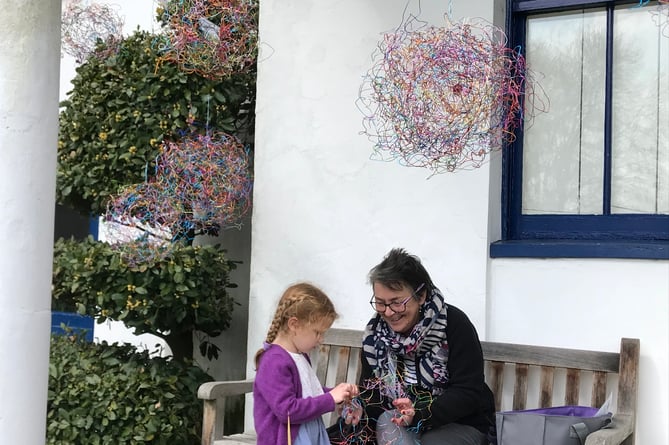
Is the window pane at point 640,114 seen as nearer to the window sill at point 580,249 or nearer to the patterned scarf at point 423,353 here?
the window sill at point 580,249

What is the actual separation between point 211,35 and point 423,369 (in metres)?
2.25

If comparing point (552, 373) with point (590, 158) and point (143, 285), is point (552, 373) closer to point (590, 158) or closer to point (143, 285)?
point (590, 158)

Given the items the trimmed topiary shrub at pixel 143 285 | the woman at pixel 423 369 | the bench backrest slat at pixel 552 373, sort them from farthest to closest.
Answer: the trimmed topiary shrub at pixel 143 285 → the bench backrest slat at pixel 552 373 → the woman at pixel 423 369

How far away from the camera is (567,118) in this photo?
4258 mm

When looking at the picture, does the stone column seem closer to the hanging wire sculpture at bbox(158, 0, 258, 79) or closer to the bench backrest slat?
the hanging wire sculpture at bbox(158, 0, 258, 79)

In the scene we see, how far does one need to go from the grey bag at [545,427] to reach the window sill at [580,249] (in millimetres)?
742

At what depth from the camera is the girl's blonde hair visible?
11.8ft

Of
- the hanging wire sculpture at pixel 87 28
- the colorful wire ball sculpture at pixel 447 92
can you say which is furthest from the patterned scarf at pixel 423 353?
the hanging wire sculpture at pixel 87 28

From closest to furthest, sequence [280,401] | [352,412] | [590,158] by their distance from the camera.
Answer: [280,401] → [352,412] → [590,158]

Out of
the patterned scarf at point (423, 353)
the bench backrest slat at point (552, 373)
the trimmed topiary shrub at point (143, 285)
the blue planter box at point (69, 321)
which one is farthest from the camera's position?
the blue planter box at point (69, 321)

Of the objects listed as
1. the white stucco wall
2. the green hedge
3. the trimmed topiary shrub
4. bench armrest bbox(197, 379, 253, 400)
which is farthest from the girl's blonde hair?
the green hedge

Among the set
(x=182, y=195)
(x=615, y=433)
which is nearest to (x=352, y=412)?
(x=615, y=433)

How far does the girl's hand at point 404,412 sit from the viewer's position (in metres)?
3.51

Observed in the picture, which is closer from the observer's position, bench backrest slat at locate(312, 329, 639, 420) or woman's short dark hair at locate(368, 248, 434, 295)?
woman's short dark hair at locate(368, 248, 434, 295)
